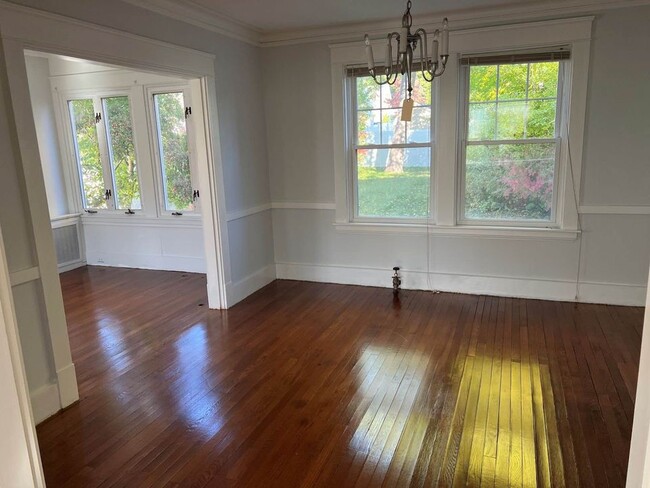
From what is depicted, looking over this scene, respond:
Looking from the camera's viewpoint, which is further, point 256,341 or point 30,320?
point 256,341

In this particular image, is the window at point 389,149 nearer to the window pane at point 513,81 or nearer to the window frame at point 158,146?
the window pane at point 513,81

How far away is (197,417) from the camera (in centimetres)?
271

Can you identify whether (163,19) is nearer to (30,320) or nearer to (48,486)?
(30,320)

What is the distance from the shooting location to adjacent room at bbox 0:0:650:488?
247 cm

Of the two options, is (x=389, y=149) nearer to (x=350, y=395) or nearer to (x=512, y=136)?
(x=512, y=136)

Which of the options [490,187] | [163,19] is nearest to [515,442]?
[490,187]

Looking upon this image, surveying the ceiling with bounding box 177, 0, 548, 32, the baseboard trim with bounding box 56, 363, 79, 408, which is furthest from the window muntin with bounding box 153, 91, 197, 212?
the baseboard trim with bounding box 56, 363, 79, 408

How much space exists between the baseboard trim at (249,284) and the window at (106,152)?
1981mm

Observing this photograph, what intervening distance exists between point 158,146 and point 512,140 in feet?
12.9

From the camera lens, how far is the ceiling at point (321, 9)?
12.3ft

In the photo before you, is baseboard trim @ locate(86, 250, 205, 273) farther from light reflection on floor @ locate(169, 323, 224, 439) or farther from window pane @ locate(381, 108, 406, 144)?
window pane @ locate(381, 108, 406, 144)

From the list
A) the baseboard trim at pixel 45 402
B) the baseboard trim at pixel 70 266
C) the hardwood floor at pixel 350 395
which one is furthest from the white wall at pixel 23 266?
the baseboard trim at pixel 70 266

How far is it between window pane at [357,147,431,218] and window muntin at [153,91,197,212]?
6.89 ft

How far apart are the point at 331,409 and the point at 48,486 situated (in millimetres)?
1444
